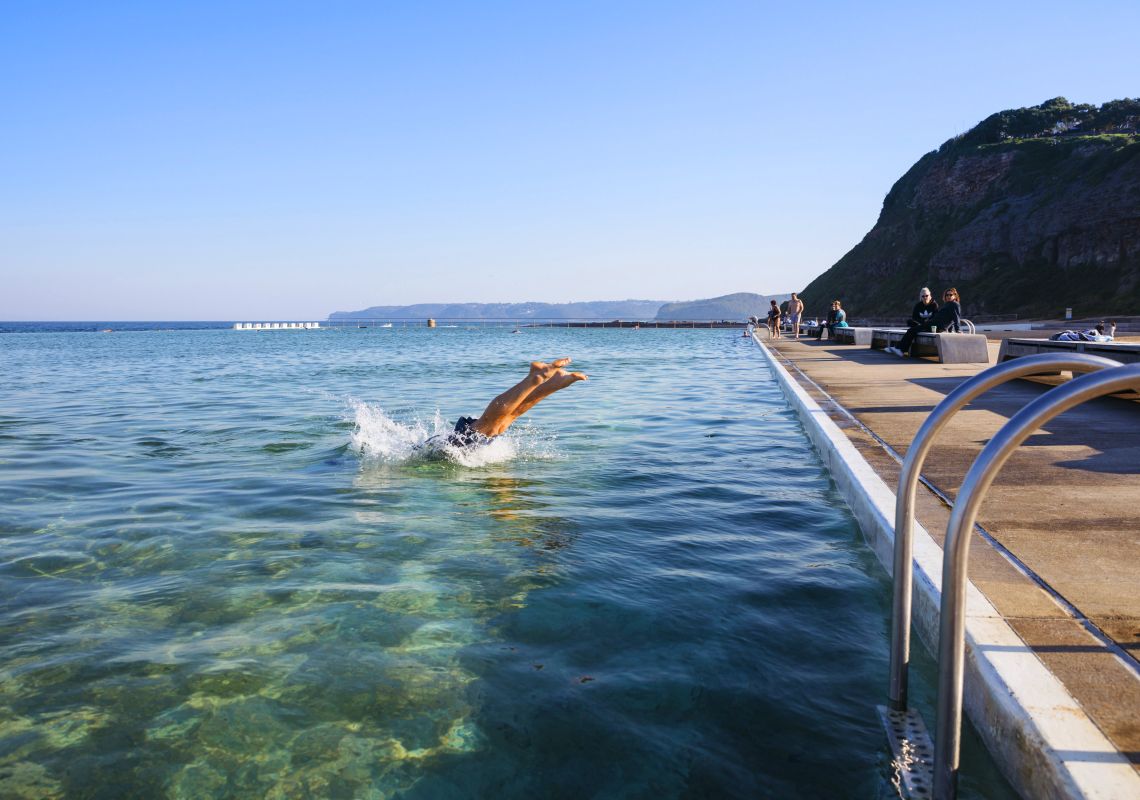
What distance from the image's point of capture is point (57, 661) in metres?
3.97

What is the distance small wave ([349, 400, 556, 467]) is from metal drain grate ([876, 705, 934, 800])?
6366mm

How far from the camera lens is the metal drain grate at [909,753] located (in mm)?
2791

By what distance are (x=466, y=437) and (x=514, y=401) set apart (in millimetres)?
781

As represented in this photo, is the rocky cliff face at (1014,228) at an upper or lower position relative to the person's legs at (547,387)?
upper

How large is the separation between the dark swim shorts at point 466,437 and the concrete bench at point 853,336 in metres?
20.5

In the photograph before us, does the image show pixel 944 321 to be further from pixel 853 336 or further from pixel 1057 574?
pixel 1057 574

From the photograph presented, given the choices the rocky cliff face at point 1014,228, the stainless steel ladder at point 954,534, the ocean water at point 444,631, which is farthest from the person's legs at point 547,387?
the rocky cliff face at point 1014,228

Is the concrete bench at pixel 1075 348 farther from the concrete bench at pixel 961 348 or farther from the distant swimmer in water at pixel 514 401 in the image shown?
the distant swimmer in water at pixel 514 401

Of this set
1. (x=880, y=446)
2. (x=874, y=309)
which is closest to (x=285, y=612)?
(x=880, y=446)

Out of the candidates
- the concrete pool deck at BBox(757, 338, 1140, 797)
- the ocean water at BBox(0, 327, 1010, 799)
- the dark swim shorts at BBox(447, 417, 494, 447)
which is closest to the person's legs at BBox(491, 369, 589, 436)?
the dark swim shorts at BBox(447, 417, 494, 447)

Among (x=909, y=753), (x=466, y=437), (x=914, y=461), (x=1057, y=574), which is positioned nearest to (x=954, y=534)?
(x=914, y=461)

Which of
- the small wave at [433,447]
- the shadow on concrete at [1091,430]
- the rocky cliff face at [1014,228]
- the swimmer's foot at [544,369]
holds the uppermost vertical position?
the rocky cliff face at [1014,228]

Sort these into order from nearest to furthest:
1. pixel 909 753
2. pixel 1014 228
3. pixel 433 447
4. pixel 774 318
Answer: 1. pixel 909 753
2. pixel 433 447
3. pixel 774 318
4. pixel 1014 228

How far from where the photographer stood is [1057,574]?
387cm
